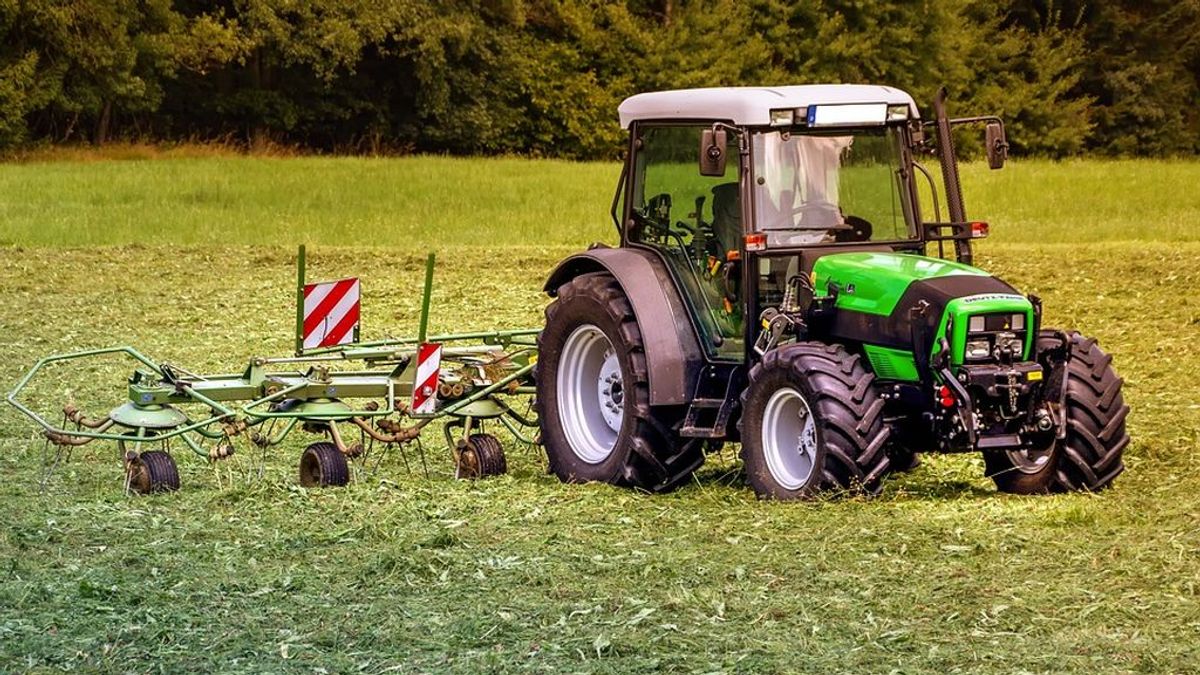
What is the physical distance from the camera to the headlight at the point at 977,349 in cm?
775

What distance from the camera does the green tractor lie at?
774 centimetres

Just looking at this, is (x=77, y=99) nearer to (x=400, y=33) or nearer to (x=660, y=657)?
(x=400, y=33)

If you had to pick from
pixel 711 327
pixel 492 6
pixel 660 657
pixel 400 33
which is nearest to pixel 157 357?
pixel 711 327

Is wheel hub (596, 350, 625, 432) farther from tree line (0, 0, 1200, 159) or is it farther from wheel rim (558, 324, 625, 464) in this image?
tree line (0, 0, 1200, 159)

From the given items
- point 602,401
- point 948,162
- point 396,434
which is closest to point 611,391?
point 602,401

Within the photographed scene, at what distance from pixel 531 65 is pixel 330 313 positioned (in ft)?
131

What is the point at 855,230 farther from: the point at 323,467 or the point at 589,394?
the point at 323,467

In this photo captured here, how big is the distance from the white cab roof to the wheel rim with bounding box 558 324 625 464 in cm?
116

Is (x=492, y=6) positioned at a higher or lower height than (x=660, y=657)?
higher

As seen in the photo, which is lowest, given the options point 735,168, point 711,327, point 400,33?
point 711,327

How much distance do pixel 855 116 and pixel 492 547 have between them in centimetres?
267

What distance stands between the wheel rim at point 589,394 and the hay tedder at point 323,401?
0.27m

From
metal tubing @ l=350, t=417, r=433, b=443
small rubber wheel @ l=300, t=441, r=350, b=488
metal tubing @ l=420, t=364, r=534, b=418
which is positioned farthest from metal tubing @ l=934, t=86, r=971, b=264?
small rubber wheel @ l=300, t=441, r=350, b=488

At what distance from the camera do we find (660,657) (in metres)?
5.66
